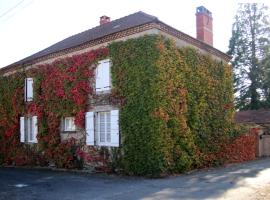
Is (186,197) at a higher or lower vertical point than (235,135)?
lower

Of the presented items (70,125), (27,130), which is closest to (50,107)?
(70,125)

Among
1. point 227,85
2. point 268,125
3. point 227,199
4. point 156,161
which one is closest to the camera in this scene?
point 227,199

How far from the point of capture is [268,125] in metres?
31.8

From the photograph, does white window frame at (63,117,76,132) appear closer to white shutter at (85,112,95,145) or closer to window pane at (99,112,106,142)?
white shutter at (85,112,95,145)

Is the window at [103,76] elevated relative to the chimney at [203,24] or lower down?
lower down

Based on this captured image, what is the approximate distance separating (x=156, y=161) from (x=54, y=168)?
6764 millimetres

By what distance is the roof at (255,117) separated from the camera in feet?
107

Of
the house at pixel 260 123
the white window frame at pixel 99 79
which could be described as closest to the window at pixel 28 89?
the white window frame at pixel 99 79

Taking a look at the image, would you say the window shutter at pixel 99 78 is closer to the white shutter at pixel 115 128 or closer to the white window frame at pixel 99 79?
the white window frame at pixel 99 79

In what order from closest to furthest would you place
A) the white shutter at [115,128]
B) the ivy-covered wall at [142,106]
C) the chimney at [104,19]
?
the ivy-covered wall at [142,106] < the white shutter at [115,128] < the chimney at [104,19]

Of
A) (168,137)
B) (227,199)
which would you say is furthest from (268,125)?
(227,199)

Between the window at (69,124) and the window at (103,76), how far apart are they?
2551 mm

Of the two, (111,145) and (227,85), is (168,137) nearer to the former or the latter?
(111,145)

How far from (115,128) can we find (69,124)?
385 cm
